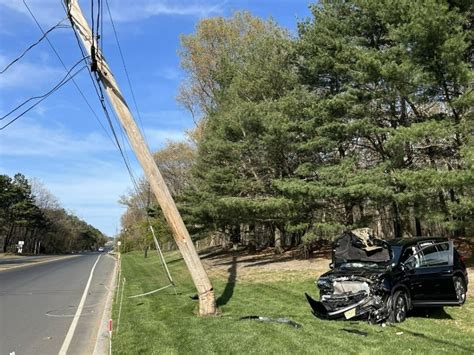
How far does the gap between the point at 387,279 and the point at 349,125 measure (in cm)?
1134

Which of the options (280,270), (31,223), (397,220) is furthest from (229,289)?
(31,223)

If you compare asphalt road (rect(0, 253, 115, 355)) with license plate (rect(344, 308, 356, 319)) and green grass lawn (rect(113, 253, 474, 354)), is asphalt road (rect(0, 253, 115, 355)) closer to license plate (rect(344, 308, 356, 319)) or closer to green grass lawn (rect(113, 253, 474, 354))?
green grass lawn (rect(113, 253, 474, 354))

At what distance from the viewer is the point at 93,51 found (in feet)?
33.4

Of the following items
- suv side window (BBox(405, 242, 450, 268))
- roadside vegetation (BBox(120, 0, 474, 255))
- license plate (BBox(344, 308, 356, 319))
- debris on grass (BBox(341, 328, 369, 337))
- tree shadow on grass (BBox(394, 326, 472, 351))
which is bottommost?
tree shadow on grass (BBox(394, 326, 472, 351))

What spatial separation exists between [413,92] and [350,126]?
2808 millimetres

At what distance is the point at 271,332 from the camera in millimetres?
8539

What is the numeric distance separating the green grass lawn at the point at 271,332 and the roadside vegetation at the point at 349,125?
21.9 ft

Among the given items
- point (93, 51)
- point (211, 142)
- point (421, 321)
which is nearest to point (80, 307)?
point (93, 51)

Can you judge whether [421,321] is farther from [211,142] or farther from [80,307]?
[211,142]

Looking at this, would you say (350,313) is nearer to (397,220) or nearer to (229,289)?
(229,289)

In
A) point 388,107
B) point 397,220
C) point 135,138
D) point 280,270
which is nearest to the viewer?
point 135,138

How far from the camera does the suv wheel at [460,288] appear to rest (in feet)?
35.6

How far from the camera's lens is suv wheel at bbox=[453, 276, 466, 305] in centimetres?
1086

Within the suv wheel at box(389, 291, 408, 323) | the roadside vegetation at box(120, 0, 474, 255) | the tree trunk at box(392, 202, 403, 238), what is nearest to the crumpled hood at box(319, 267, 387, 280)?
the suv wheel at box(389, 291, 408, 323)
